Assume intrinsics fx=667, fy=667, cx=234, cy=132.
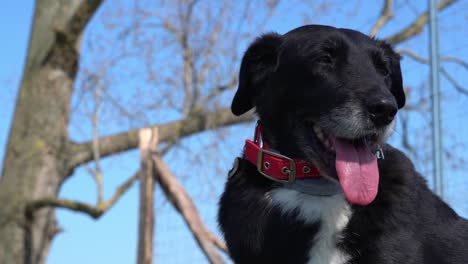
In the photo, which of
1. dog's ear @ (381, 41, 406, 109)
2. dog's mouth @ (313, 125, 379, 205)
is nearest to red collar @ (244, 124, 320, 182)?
dog's mouth @ (313, 125, 379, 205)

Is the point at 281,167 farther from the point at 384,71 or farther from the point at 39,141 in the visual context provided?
the point at 39,141

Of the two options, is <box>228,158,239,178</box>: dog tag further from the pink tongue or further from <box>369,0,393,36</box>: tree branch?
<box>369,0,393,36</box>: tree branch

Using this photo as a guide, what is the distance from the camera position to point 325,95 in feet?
8.78

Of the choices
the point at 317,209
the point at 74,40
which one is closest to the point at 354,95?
the point at 317,209

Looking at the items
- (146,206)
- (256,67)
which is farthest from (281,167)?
(146,206)

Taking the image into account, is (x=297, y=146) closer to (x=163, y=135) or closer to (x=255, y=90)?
(x=255, y=90)

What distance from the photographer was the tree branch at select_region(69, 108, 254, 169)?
28.9 feet

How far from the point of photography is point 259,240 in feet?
8.64

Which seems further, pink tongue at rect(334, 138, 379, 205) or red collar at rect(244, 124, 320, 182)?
red collar at rect(244, 124, 320, 182)

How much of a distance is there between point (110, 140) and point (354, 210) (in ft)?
22.4

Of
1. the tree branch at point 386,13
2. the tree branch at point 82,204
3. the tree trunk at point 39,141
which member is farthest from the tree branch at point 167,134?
the tree branch at point 386,13

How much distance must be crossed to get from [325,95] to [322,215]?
0.48 metres

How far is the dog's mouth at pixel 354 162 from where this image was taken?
248 centimetres

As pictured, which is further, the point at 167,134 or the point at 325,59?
the point at 167,134
